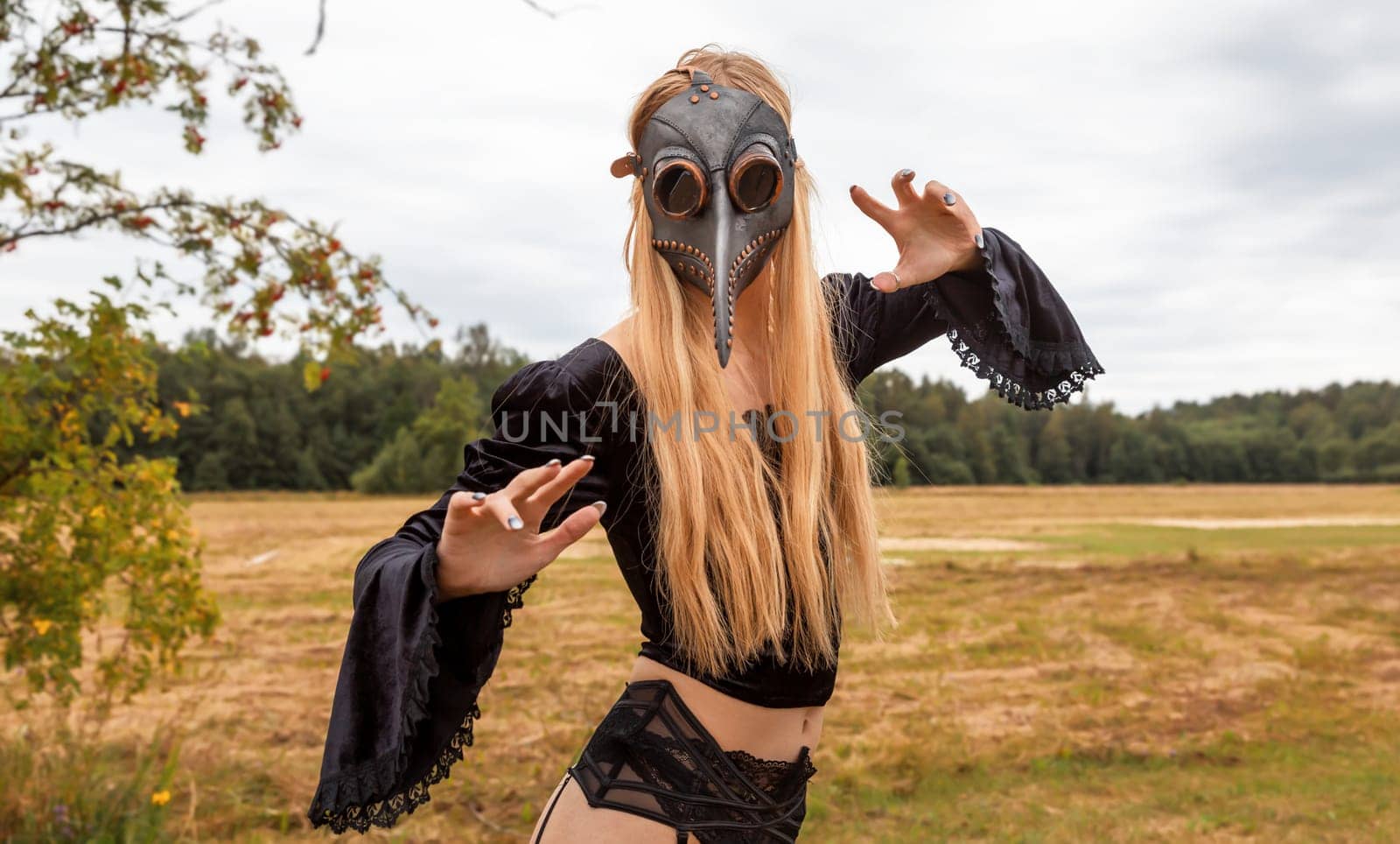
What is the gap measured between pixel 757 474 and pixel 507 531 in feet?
2.08

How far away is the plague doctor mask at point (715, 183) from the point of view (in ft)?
6.61

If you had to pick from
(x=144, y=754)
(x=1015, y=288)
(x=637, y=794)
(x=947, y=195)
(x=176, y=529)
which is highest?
(x=947, y=195)

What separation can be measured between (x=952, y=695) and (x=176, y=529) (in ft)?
23.4

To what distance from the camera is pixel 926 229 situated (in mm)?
2355

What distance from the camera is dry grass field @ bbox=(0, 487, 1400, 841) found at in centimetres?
672

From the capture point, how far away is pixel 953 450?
36.7m

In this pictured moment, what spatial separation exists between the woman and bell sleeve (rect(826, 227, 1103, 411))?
44 mm

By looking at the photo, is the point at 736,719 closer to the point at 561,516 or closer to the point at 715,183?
the point at 561,516

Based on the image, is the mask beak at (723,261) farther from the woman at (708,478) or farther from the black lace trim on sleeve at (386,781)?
the black lace trim on sleeve at (386,781)

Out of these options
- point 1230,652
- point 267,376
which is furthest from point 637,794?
point 267,376

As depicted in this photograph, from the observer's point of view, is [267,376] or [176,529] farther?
[267,376]

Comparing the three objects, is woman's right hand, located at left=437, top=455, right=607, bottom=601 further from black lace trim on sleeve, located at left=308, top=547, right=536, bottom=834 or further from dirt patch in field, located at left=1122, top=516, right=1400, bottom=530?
dirt patch in field, located at left=1122, top=516, right=1400, bottom=530

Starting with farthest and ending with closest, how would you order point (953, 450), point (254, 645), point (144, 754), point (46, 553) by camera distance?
point (953, 450) < point (254, 645) < point (144, 754) < point (46, 553)

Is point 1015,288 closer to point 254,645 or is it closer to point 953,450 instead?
point 254,645
